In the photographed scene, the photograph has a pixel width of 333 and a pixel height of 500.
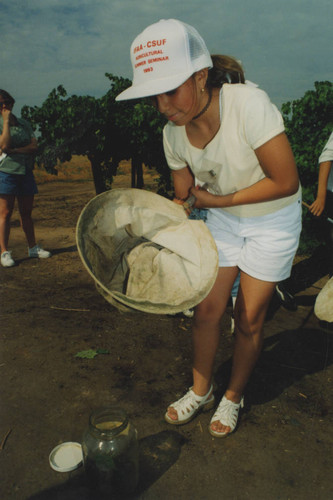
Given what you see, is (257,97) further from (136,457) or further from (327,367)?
(327,367)

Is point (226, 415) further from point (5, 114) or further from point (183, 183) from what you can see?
point (5, 114)

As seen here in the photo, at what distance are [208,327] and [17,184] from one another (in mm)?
3769

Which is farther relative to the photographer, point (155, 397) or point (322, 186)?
point (322, 186)

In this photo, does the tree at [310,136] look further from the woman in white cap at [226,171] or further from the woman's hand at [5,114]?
the woman's hand at [5,114]

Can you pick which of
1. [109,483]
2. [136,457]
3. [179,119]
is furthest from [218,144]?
[109,483]

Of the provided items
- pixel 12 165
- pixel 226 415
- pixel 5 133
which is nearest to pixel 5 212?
pixel 12 165

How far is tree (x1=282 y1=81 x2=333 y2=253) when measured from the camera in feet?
17.2

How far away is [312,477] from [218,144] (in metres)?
1.87

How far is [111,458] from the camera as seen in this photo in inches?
79.2

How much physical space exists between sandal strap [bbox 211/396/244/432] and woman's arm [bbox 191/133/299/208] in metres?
1.27

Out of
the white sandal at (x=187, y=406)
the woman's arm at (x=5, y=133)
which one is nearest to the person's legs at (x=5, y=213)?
the woman's arm at (x=5, y=133)

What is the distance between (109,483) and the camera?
2047mm

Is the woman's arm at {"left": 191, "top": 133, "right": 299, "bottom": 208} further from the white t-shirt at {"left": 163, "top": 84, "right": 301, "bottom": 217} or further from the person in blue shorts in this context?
the person in blue shorts

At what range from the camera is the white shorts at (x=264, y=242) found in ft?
6.81
